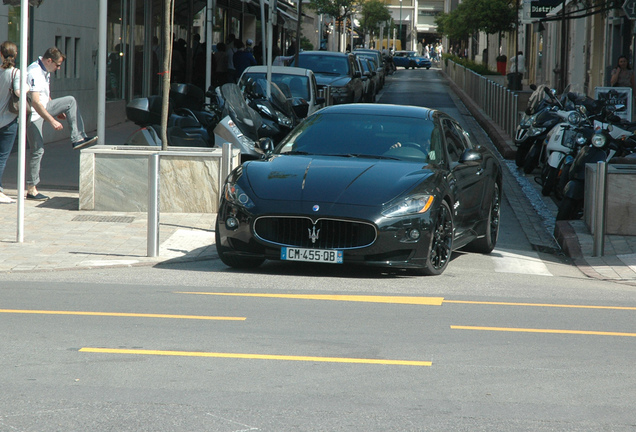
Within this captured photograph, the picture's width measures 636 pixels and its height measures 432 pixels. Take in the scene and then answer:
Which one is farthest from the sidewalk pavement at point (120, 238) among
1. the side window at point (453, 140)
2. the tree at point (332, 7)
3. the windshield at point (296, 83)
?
the tree at point (332, 7)

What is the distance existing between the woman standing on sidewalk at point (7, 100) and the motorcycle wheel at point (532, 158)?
9.16 meters

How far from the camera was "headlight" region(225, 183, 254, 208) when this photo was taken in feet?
27.3

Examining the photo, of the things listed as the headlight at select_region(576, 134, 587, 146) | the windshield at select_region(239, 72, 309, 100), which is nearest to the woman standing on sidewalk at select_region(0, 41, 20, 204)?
the headlight at select_region(576, 134, 587, 146)

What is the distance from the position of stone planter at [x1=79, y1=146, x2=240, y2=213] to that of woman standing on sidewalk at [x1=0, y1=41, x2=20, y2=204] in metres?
1.01

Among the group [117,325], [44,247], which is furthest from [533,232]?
[117,325]

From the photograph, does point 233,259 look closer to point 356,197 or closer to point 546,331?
point 356,197

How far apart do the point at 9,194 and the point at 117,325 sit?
22.5 feet

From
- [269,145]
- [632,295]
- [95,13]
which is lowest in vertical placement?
[632,295]

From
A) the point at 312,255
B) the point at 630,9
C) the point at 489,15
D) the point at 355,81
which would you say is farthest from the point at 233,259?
the point at 489,15

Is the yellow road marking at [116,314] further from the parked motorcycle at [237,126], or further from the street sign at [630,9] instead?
the street sign at [630,9]

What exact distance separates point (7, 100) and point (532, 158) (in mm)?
9327

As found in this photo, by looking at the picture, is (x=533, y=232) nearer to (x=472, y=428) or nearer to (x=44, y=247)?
(x=44, y=247)

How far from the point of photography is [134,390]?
4.91 metres

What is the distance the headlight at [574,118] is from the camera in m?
14.7
